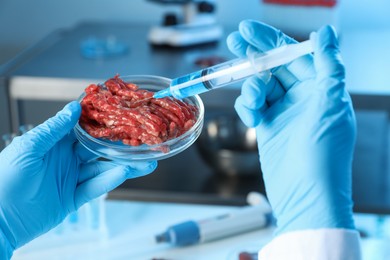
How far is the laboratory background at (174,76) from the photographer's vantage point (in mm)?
1834

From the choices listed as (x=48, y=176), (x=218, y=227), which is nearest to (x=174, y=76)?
(x=218, y=227)

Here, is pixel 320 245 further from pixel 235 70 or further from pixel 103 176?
pixel 103 176

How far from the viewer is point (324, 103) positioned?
4.11 feet

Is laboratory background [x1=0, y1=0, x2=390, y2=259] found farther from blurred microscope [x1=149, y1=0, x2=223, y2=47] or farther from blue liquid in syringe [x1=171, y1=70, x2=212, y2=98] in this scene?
blue liquid in syringe [x1=171, y1=70, x2=212, y2=98]

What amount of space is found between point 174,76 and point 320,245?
1216 millimetres

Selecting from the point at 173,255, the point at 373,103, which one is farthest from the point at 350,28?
the point at 173,255

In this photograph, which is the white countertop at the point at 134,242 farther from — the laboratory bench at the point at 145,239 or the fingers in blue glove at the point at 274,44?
the fingers in blue glove at the point at 274,44

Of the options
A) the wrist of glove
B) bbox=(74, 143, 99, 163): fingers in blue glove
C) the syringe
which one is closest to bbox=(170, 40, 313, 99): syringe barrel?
the syringe

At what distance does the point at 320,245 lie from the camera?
1.29 m

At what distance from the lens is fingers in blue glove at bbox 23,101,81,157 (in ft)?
4.54

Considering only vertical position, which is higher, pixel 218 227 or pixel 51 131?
pixel 51 131

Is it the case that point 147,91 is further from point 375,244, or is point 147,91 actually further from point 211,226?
point 375,244

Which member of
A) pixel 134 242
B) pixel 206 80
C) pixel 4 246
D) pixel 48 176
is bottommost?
pixel 134 242

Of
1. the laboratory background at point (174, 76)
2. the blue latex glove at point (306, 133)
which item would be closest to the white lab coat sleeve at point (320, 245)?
the blue latex glove at point (306, 133)
